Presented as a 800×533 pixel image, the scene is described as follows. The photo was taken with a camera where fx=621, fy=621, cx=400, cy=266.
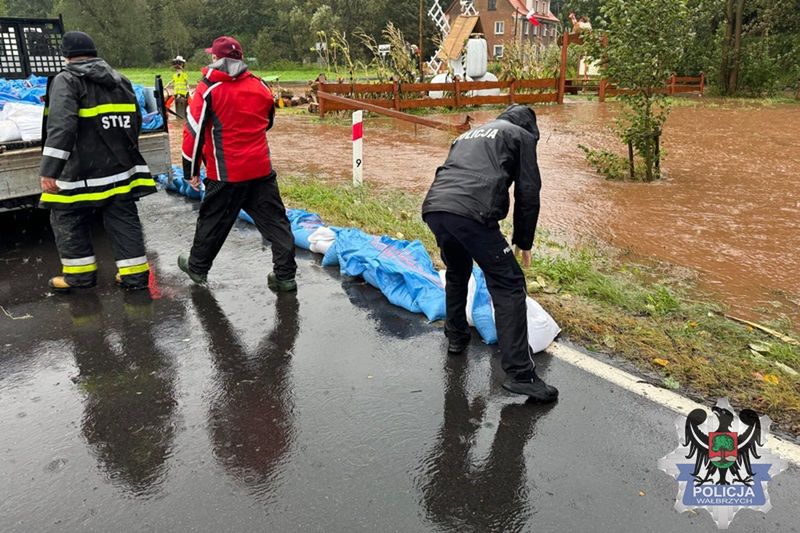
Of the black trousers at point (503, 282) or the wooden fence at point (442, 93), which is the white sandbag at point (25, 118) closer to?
the black trousers at point (503, 282)

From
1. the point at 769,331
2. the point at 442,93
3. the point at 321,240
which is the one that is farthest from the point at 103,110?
the point at 442,93

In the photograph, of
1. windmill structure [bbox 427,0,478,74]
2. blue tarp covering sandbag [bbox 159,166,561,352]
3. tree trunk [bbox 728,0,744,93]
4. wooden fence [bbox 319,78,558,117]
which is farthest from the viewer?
windmill structure [bbox 427,0,478,74]

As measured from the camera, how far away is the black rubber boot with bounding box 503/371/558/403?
130 inches

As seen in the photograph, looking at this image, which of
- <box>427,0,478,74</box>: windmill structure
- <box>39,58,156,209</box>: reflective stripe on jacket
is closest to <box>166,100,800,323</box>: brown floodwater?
<box>39,58,156,209</box>: reflective stripe on jacket

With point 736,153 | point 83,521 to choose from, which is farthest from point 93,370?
point 736,153

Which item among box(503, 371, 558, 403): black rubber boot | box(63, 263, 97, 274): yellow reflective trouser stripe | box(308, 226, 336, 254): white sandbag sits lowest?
box(503, 371, 558, 403): black rubber boot

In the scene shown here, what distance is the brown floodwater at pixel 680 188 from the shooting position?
5.71m

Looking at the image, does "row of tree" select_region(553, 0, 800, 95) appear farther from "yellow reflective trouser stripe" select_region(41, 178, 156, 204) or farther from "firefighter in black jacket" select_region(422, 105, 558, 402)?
"yellow reflective trouser stripe" select_region(41, 178, 156, 204)

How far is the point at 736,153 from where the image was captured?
40.7 ft

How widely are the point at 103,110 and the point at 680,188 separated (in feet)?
25.7

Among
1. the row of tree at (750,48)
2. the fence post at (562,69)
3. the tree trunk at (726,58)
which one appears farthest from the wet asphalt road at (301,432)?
the tree trunk at (726,58)

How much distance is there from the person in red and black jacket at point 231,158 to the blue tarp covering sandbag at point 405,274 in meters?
0.59

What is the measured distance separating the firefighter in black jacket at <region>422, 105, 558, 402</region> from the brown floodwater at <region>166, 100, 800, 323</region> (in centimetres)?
221

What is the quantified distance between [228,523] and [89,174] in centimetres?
324
